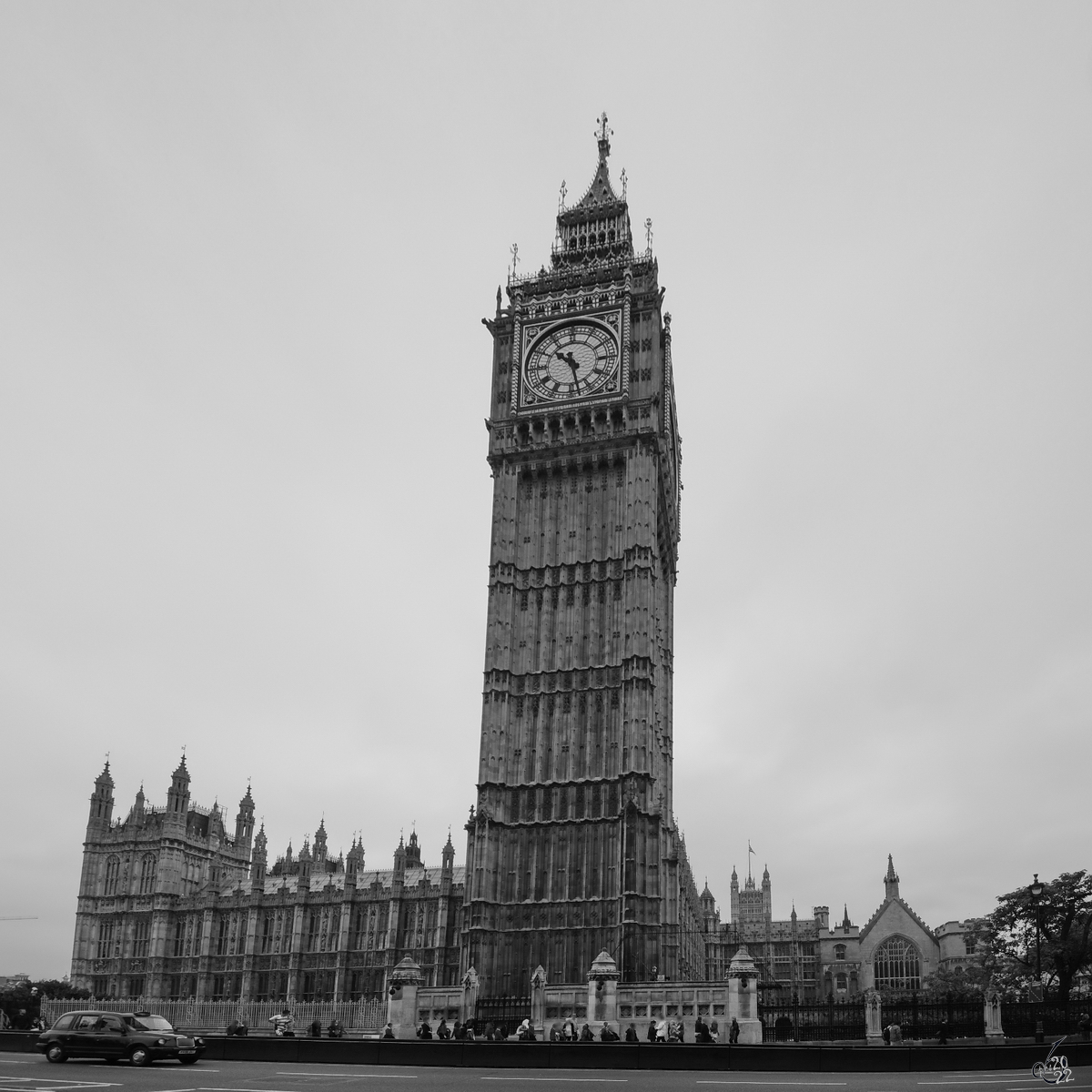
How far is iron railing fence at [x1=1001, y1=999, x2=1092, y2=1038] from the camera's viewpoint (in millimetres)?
41031

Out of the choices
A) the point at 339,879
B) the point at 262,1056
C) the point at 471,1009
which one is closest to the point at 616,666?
the point at 471,1009

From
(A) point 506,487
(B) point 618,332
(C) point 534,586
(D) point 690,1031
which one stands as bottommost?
(D) point 690,1031

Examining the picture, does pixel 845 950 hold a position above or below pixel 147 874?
below

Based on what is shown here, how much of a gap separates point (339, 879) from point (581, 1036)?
215 ft

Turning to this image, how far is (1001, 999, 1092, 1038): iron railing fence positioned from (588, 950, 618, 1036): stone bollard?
15.7 meters

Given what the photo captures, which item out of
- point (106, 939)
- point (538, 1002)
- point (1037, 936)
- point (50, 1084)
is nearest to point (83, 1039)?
point (50, 1084)

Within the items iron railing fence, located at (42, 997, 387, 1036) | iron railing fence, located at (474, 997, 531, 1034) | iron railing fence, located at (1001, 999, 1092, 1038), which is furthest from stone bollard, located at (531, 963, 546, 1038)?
iron railing fence, located at (1001, 999, 1092, 1038)

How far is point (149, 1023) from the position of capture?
2922 centimetres

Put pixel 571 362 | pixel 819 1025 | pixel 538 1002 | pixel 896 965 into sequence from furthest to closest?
1. pixel 896 965
2. pixel 571 362
3. pixel 538 1002
4. pixel 819 1025

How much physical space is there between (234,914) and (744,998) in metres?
68.5

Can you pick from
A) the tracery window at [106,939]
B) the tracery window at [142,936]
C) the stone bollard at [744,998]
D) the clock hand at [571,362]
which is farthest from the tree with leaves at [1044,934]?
the tracery window at [106,939]

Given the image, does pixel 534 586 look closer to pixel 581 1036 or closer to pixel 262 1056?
pixel 581 1036

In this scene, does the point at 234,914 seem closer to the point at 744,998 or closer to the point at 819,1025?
the point at 744,998

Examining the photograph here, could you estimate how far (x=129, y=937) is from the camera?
357 ft
